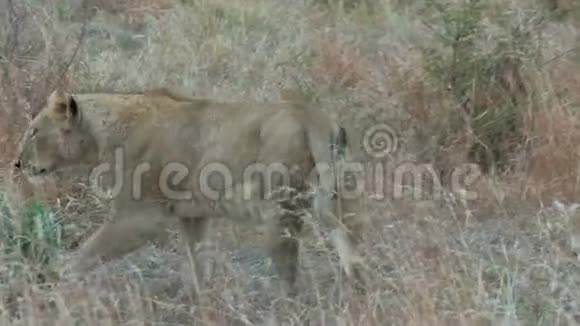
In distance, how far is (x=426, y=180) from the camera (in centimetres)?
663

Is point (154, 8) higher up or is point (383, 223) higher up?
point (154, 8)

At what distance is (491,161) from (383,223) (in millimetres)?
1677

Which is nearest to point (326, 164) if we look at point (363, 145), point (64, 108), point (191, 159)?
point (191, 159)

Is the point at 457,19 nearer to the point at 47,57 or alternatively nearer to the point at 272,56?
the point at 272,56

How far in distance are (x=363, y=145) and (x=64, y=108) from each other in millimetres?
1990

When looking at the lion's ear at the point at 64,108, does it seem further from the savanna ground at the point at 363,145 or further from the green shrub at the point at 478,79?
the green shrub at the point at 478,79

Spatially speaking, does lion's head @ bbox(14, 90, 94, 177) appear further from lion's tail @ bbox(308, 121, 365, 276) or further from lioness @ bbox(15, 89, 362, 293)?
lion's tail @ bbox(308, 121, 365, 276)

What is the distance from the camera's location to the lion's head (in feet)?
18.8

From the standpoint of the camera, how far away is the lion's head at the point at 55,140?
5.72 meters

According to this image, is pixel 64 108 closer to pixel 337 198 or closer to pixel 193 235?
pixel 193 235

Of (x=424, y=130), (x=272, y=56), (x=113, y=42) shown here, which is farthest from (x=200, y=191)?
(x=113, y=42)

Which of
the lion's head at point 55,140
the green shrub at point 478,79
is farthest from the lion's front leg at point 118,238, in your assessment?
the green shrub at point 478,79

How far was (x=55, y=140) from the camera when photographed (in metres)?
5.76

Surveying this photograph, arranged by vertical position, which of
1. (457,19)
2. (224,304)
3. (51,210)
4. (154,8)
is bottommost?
(224,304)
